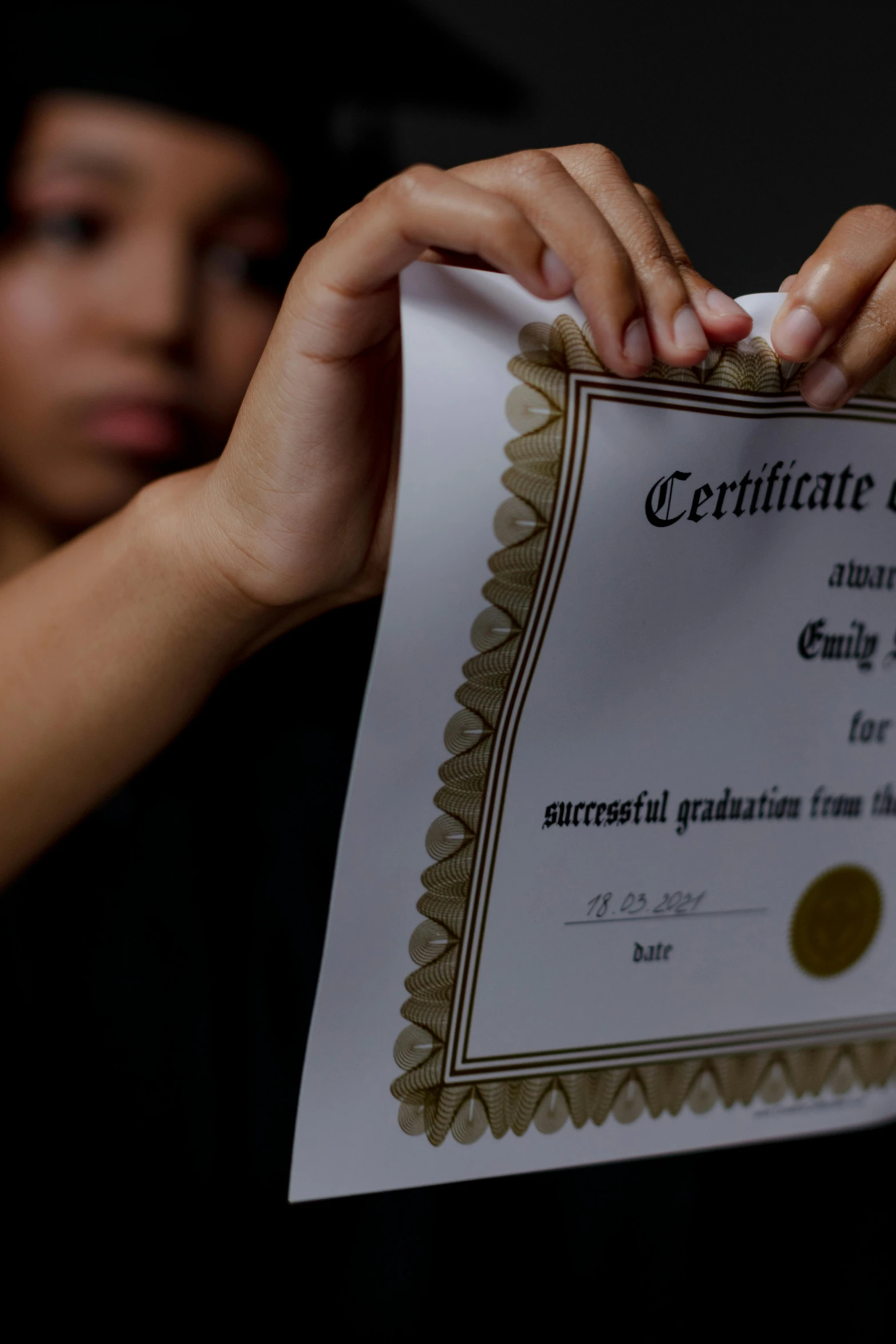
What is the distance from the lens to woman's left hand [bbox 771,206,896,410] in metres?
0.37

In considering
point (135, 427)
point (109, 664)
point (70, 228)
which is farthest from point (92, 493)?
point (109, 664)

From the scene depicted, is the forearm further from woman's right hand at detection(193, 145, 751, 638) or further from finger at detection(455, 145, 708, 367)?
finger at detection(455, 145, 708, 367)

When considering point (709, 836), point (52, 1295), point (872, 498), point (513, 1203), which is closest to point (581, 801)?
point (709, 836)

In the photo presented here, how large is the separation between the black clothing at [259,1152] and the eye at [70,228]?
338mm

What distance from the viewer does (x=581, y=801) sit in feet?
1.29

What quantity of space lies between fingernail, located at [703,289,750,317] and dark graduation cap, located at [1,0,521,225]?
48 centimetres

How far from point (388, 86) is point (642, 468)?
0.62 m

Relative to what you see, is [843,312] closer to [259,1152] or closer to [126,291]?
[126,291]

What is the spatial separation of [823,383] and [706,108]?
0.58 metres

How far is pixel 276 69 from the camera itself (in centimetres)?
74

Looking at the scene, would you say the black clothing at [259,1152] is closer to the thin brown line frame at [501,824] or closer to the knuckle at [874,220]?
the thin brown line frame at [501,824]

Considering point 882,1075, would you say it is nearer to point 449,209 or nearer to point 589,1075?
point 589,1075

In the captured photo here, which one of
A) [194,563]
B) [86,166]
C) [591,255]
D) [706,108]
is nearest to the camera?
[591,255]

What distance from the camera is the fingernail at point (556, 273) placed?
332 mm
